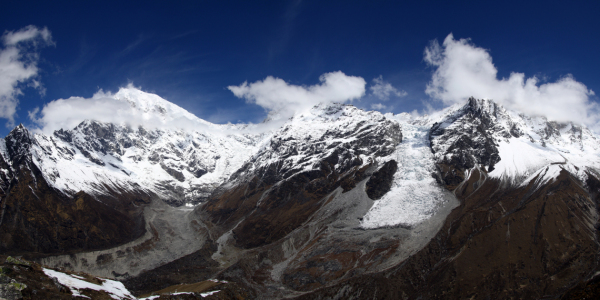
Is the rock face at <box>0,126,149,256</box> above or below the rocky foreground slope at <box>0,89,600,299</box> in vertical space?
above

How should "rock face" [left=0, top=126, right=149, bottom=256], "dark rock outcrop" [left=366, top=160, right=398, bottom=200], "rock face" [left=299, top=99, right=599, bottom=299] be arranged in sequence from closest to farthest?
"rock face" [left=299, top=99, right=599, bottom=299]
"rock face" [left=0, top=126, right=149, bottom=256]
"dark rock outcrop" [left=366, top=160, right=398, bottom=200]

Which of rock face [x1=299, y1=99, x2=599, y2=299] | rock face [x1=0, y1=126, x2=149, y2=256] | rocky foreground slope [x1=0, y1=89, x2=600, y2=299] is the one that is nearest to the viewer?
rock face [x1=299, y1=99, x2=599, y2=299]

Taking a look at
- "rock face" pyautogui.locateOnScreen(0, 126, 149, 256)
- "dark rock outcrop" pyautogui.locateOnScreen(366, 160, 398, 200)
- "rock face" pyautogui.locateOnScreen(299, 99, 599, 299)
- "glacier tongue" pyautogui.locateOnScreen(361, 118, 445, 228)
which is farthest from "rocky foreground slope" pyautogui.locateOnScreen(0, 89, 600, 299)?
"dark rock outcrop" pyautogui.locateOnScreen(366, 160, 398, 200)

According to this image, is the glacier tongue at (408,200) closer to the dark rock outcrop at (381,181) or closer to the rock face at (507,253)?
the dark rock outcrop at (381,181)

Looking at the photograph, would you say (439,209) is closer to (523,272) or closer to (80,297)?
(523,272)

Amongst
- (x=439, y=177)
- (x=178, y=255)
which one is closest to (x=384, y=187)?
(x=439, y=177)

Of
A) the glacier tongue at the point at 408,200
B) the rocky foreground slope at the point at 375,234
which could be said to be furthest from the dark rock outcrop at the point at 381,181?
the glacier tongue at the point at 408,200

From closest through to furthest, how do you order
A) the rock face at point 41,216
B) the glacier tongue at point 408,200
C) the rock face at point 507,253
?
the rock face at point 507,253 → the glacier tongue at point 408,200 → the rock face at point 41,216

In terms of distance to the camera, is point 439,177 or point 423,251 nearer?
point 423,251

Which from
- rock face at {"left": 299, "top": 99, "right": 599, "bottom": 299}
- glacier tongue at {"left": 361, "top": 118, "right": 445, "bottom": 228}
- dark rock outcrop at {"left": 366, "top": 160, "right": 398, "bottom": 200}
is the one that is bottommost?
rock face at {"left": 299, "top": 99, "right": 599, "bottom": 299}

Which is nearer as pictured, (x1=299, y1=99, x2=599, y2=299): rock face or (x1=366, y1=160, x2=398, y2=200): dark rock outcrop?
(x1=299, y1=99, x2=599, y2=299): rock face

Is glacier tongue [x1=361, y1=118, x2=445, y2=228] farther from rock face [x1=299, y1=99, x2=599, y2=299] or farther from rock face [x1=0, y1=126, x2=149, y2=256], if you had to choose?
rock face [x1=0, y1=126, x2=149, y2=256]
